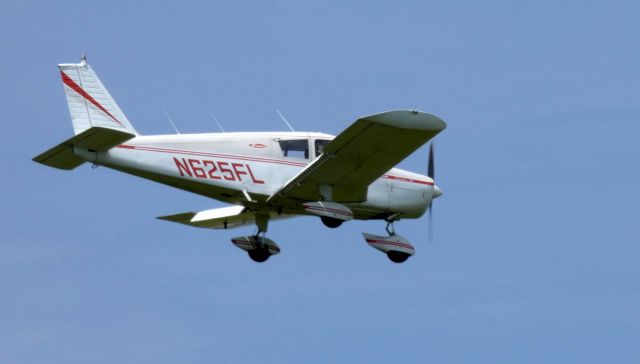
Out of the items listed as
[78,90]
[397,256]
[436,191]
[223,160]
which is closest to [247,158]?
[223,160]

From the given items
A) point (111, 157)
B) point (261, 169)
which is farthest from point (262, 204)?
point (111, 157)

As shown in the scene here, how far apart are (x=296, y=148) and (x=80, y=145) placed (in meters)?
3.83

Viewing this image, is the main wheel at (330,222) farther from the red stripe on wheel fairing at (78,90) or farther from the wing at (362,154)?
the red stripe on wheel fairing at (78,90)

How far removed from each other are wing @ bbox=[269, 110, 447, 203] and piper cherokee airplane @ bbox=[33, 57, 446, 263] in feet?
0.06

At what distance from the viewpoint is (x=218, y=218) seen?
3419 centimetres

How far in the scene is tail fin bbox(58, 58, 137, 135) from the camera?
31250mm

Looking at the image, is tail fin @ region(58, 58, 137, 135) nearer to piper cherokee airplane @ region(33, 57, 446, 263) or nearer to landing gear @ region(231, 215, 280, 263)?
piper cherokee airplane @ region(33, 57, 446, 263)

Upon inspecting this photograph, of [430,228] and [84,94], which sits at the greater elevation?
[84,94]

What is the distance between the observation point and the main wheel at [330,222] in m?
31.7

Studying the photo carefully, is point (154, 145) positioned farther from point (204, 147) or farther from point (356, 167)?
point (356, 167)

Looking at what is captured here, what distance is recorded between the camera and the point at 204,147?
3138 cm

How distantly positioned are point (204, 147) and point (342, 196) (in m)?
2.61

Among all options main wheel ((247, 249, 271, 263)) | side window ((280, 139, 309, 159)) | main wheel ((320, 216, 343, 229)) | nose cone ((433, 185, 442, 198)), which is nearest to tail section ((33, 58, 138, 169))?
side window ((280, 139, 309, 159))

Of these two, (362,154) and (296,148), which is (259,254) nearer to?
(296,148)
